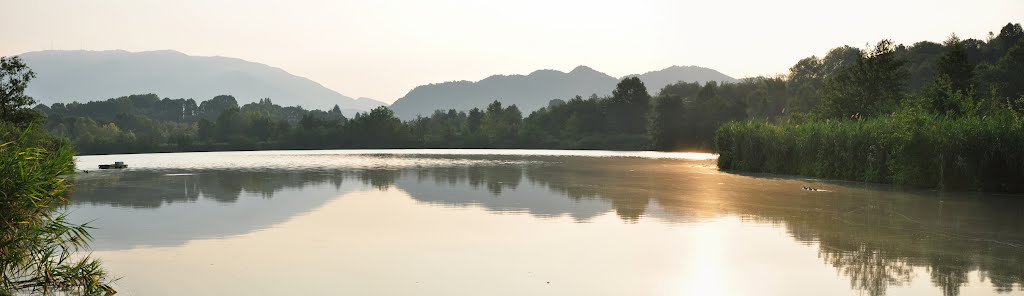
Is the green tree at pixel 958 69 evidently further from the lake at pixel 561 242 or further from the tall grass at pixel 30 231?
the tall grass at pixel 30 231

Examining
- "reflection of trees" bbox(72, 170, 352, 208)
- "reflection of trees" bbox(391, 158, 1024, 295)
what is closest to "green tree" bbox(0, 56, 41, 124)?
"reflection of trees" bbox(72, 170, 352, 208)

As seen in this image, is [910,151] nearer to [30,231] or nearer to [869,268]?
[869,268]

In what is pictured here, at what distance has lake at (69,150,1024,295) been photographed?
513 inches

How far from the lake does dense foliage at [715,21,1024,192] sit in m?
2.97

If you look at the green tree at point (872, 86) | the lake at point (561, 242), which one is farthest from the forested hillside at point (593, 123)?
the lake at point (561, 242)

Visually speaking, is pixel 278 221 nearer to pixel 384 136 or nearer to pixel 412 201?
pixel 412 201

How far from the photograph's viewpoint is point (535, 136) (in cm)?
15462

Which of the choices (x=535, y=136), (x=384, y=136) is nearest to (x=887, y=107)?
(x=535, y=136)

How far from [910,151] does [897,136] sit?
129 centimetres

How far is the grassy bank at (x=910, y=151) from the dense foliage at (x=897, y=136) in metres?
0.04

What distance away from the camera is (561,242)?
17953 millimetres

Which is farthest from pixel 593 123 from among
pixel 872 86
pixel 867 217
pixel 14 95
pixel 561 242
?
pixel 561 242

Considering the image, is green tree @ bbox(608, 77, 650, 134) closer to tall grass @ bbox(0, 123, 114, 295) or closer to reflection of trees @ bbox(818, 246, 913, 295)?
reflection of trees @ bbox(818, 246, 913, 295)

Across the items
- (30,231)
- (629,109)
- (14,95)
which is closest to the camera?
(30,231)
